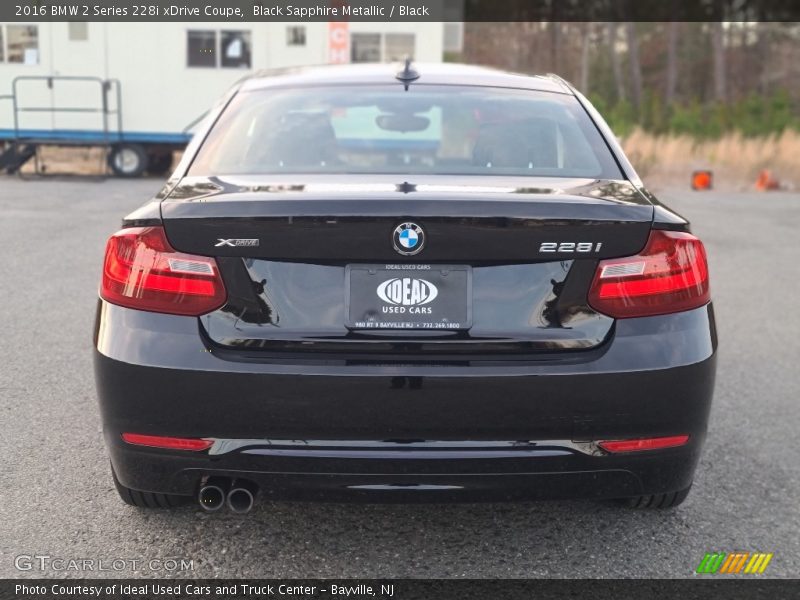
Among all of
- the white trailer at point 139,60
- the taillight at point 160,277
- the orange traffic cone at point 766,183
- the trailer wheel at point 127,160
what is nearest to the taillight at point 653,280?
the taillight at point 160,277

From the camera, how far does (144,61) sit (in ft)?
59.3

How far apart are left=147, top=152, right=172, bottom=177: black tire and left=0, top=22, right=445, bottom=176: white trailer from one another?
4.63ft

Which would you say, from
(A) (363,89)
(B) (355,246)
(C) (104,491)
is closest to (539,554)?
(B) (355,246)

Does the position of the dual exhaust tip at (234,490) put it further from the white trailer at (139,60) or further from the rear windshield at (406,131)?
the white trailer at (139,60)

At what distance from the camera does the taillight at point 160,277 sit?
106 inches

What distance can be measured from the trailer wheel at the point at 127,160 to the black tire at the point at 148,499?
53.8 feet

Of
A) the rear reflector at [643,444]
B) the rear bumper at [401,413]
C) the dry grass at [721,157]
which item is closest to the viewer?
the rear bumper at [401,413]

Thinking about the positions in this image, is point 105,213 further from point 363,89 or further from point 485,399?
point 485,399

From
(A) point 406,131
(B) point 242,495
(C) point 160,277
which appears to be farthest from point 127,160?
(B) point 242,495

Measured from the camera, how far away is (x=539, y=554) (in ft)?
10.4

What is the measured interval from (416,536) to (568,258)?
119 centimetres

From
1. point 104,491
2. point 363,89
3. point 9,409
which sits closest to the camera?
point 104,491

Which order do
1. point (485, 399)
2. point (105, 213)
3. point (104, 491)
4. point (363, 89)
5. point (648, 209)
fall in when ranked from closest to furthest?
point (485, 399) → point (648, 209) → point (104, 491) → point (363, 89) → point (105, 213)

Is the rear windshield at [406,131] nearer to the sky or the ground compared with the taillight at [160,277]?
nearer to the sky
